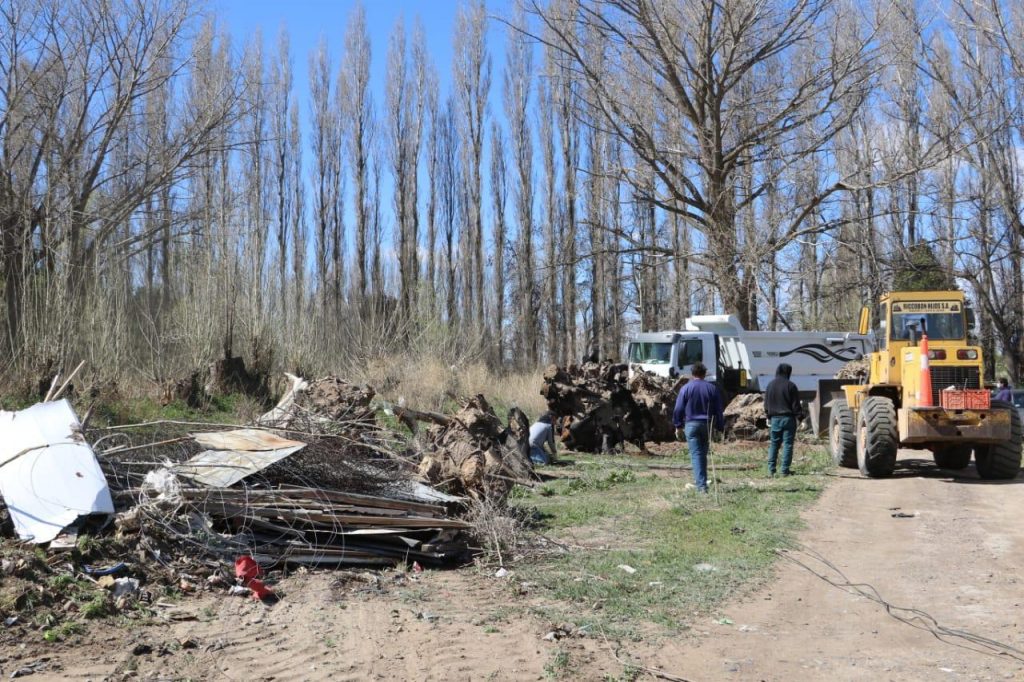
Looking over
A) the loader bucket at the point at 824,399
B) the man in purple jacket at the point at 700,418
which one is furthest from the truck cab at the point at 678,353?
the man in purple jacket at the point at 700,418

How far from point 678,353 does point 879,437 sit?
965 cm

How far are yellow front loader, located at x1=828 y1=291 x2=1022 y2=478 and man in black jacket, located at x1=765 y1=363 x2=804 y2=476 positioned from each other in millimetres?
1051

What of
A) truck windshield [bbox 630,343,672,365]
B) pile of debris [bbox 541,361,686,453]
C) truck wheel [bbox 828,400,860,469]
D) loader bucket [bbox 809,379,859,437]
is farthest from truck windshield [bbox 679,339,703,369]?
truck wheel [bbox 828,400,860,469]

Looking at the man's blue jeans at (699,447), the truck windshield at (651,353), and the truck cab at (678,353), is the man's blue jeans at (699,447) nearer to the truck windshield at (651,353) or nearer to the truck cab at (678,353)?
the truck cab at (678,353)

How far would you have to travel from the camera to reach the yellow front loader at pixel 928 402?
40.9 feet

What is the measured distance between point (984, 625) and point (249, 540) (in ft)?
18.9

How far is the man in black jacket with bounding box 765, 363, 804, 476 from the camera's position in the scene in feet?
43.1

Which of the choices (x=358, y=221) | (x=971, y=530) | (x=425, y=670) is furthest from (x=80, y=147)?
(x=358, y=221)

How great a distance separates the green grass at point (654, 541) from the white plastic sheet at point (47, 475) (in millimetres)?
3690

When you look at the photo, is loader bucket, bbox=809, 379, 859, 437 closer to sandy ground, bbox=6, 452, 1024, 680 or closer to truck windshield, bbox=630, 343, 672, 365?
truck windshield, bbox=630, 343, 672, 365

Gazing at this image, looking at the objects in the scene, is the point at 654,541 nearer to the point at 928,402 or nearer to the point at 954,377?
the point at 928,402

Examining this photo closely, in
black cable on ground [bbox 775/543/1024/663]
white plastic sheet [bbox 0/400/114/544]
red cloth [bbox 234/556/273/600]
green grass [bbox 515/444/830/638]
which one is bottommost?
black cable on ground [bbox 775/543/1024/663]

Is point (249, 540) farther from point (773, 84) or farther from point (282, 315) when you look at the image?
point (773, 84)

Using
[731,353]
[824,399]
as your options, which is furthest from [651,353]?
[824,399]
